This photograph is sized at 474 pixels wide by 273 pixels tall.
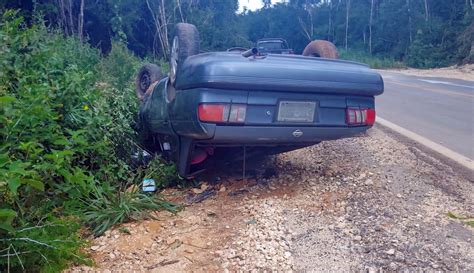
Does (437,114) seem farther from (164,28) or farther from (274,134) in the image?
(164,28)

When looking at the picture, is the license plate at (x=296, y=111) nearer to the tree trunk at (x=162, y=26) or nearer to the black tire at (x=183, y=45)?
the black tire at (x=183, y=45)

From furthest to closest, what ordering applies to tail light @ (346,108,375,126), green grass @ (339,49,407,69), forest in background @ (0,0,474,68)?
green grass @ (339,49,407,69)
forest in background @ (0,0,474,68)
tail light @ (346,108,375,126)

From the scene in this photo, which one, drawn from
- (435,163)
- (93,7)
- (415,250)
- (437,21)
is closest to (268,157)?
(435,163)

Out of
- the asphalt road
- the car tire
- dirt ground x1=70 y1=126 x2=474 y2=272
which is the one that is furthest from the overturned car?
the asphalt road

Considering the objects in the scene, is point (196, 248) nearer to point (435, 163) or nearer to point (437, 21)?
point (435, 163)

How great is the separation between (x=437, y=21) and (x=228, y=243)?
4257 cm

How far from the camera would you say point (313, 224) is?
3.14m

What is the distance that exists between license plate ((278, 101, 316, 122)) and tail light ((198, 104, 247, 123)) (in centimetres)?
34

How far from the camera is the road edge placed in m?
5.04

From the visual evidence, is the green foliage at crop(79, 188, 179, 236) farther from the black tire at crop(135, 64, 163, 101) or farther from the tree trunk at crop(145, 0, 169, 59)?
the tree trunk at crop(145, 0, 169, 59)

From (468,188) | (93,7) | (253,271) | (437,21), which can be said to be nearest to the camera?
(253,271)

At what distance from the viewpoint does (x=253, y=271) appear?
258 cm

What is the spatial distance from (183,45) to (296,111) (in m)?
1.14

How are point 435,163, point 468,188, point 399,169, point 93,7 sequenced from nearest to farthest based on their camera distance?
point 468,188, point 399,169, point 435,163, point 93,7
